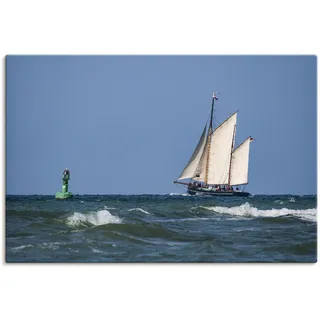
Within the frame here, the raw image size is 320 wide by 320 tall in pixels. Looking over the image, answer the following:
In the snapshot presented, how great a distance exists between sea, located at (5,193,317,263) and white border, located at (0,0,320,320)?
0.38ft

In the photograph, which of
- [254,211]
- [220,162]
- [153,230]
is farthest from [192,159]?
[220,162]

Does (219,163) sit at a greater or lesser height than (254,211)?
greater

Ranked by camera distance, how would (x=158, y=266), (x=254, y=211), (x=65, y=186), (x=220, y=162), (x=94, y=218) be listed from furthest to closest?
1. (x=220, y=162)
2. (x=254, y=211)
3. (x=94, y=218)
4. (x=65, y=186)
5. (x=158, y=266)

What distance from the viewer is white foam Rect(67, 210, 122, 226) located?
5664mm

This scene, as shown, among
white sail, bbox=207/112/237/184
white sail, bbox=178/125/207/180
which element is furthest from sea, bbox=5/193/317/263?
white sail, bbox=207/112/237/184

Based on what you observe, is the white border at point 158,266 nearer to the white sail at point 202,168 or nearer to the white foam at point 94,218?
the white foam at point 94,218

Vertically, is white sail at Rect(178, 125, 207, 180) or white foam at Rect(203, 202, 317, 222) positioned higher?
white sail at Rect(178, 125, 207, 180)

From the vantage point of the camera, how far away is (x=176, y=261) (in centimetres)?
514

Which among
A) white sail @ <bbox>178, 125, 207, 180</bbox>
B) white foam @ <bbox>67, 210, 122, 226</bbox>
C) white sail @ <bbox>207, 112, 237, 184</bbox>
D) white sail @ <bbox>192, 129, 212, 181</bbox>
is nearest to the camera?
white foam @ <bbox>67, 210, 122, 226</bbox>

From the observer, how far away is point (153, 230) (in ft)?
19.2

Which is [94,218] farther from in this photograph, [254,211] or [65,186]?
[254,211]

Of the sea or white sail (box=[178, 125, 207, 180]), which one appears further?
white sail (box=[178, 125, 207, 180])

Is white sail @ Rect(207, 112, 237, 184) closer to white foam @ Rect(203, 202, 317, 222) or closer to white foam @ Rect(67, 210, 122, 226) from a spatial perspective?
white foam @ Rect(203, 202, 317, 222)

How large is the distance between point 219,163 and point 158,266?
386 cm
